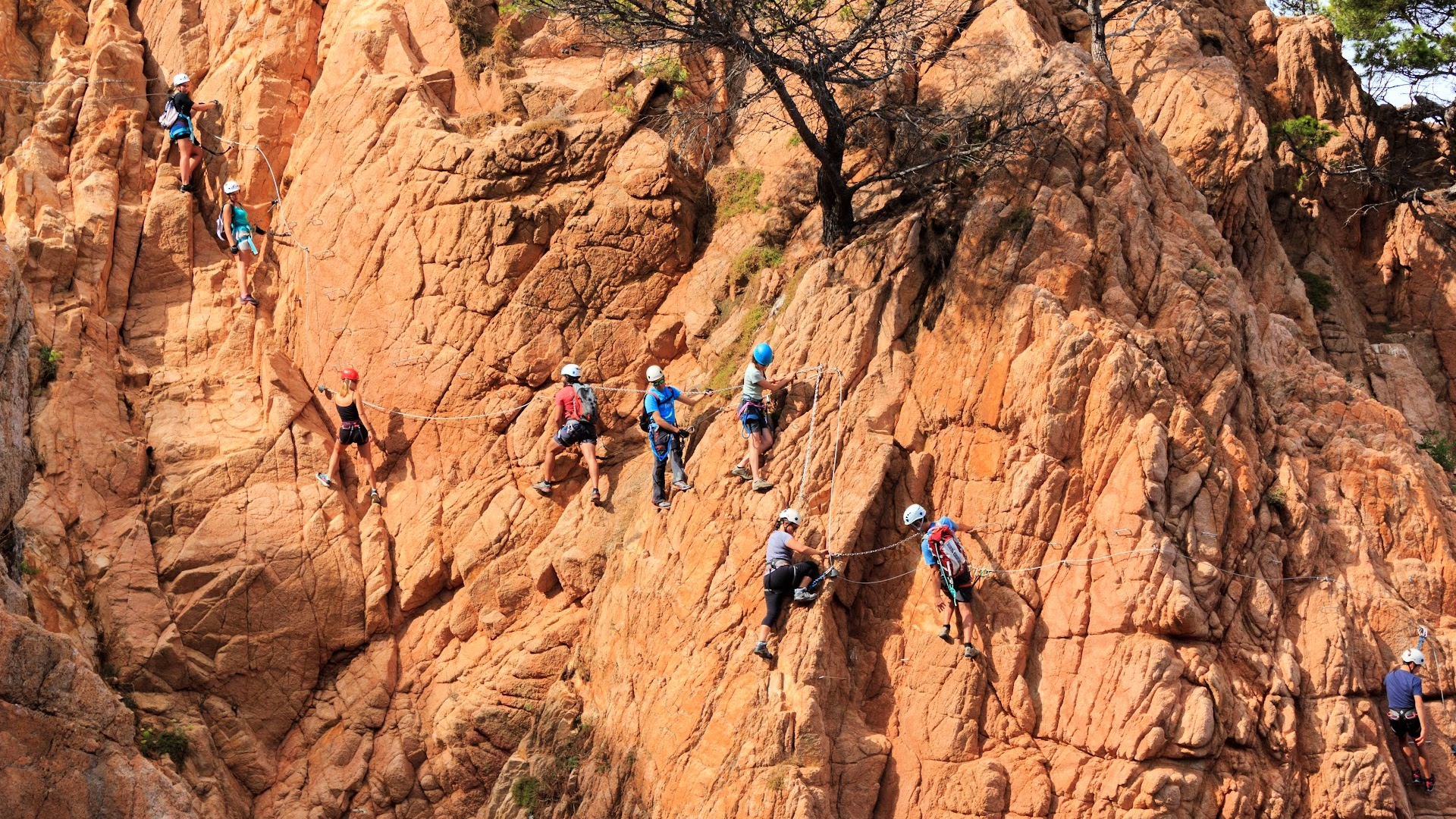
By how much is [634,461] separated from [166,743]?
6.97 metres

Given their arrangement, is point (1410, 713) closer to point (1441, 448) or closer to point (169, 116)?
point (1441, 448)

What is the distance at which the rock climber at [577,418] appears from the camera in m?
17.7

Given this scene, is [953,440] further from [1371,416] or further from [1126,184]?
[1371,416]

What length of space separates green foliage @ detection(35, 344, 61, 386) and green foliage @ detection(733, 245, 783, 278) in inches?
383

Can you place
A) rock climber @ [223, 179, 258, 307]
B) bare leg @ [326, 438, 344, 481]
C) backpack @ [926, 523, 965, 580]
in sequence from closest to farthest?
backpack @ [926, 523, 965, 580] < bare leg @ [326, 438, 344, 481] < rock climber @ [223, 179, 258, 307]

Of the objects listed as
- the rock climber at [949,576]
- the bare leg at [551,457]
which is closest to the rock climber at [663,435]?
the bare leg at [551,457]

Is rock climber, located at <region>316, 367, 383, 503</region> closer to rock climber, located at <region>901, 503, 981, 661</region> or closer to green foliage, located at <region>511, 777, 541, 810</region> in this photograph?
green foliage, located at <region>511, 777, 541, 810</region>

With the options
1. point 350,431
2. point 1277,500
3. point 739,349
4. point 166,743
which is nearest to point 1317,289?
point 1277,500

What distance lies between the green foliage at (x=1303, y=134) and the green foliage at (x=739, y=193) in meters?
10.8

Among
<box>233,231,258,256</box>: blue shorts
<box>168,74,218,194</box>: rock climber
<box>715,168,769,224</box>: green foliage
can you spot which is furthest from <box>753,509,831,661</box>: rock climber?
<box>168,74,218,194</box>: rock climber

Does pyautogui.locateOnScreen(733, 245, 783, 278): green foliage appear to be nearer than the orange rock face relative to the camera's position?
No

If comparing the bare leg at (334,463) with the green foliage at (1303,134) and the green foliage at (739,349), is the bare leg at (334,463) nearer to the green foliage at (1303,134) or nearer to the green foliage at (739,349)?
the green foliage at (739,349)

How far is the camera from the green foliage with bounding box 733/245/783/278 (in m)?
19.0

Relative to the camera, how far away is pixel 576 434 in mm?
17750
